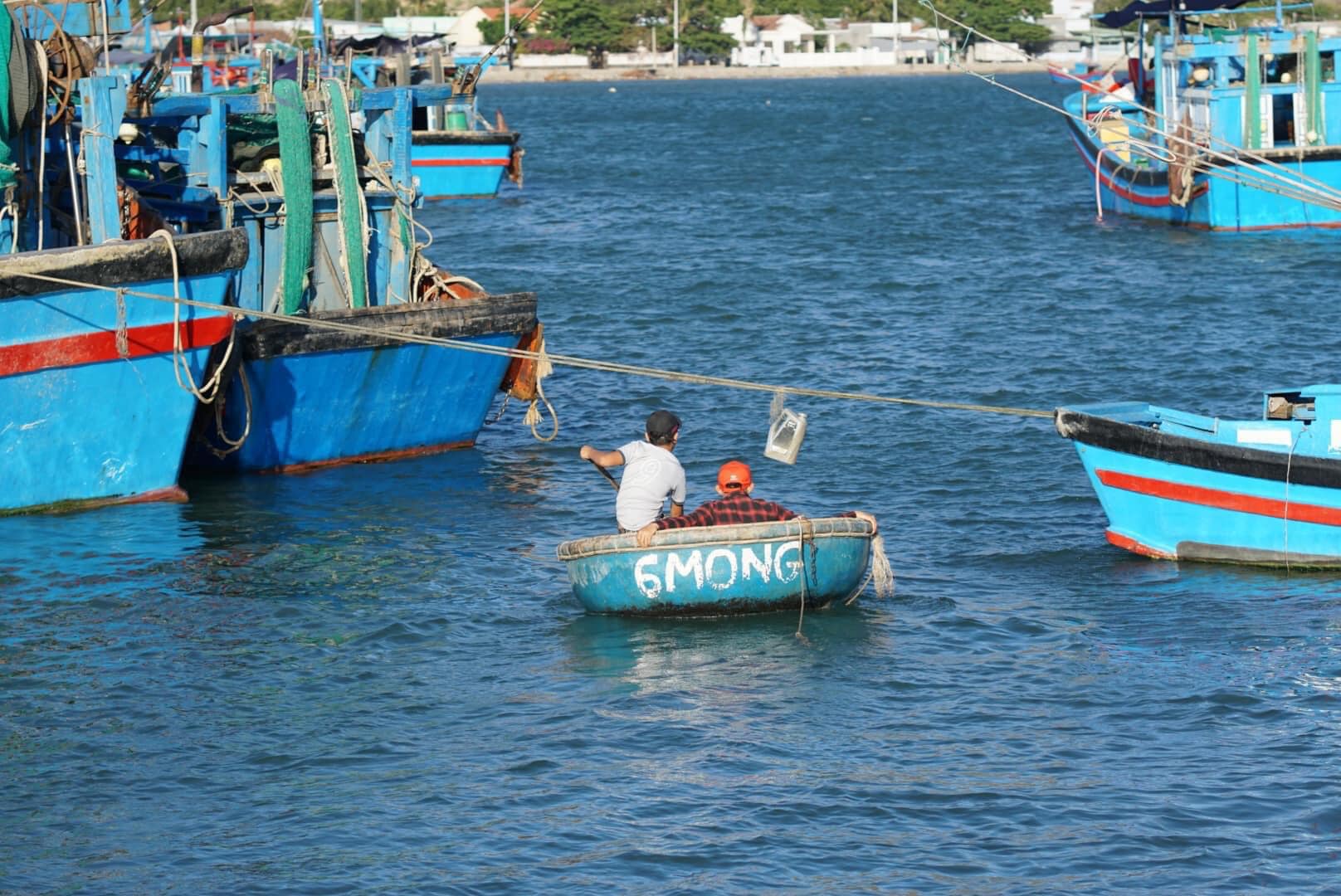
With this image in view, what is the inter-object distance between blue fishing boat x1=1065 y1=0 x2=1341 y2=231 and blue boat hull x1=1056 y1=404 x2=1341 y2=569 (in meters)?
20.0

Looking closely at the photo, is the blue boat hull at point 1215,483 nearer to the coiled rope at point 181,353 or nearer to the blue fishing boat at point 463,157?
the coiled rope at point 181,353

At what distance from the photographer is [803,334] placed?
25.2m

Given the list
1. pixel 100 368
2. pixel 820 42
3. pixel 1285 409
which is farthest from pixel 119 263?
pixel 820 42

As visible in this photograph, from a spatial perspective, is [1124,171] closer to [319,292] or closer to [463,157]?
[463,157]

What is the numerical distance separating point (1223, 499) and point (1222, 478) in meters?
0.20

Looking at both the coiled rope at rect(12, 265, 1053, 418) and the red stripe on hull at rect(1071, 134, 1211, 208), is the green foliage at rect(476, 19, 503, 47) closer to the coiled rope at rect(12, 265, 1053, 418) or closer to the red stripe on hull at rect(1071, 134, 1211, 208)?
the red stripe on hull at rect(1071, 134, 1211, 208)

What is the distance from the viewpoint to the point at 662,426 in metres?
12.2

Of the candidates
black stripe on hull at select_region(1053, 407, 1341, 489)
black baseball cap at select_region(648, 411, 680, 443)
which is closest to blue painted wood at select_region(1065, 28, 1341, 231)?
black stripe on hull at select_region(1053, 407, 1341, 489)

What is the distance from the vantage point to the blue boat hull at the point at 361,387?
15.6m

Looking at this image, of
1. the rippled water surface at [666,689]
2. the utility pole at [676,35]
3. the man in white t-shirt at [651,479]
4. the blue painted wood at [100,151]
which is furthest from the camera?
the utility pole at [676,35]

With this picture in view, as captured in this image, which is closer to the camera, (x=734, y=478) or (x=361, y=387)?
(x=734, y=478)

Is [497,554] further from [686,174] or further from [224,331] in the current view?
[686,174]

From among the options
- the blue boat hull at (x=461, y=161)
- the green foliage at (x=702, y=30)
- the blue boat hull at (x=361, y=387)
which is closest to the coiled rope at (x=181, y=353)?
the blue boat hull at (x=361, y=387)

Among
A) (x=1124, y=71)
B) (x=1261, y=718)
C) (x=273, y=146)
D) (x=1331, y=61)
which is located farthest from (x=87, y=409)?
(x=1124, y=71)
